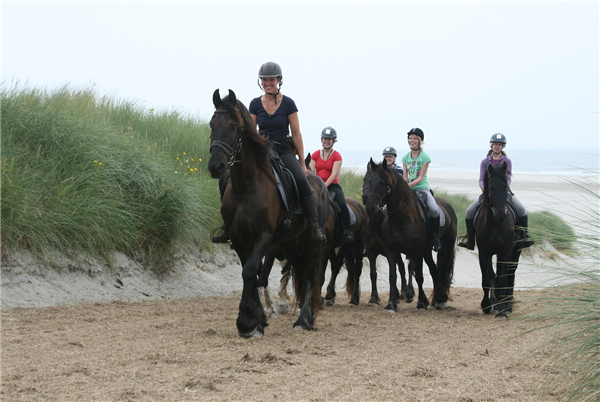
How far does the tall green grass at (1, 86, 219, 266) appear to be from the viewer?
26.4 feet

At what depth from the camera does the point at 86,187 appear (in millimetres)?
8969

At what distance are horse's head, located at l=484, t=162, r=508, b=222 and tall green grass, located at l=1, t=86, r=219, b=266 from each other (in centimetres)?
487

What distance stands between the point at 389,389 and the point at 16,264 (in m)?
5.63

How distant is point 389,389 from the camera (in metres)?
4.35

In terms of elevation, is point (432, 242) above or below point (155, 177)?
below

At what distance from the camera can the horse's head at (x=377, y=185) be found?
875cm

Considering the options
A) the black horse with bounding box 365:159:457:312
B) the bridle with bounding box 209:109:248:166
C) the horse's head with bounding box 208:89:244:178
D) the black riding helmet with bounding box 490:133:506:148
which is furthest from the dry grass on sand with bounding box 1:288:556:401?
the black riding helmet with bounding box 490:133:506:148

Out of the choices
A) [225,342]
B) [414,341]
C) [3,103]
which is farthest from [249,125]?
[3,103]

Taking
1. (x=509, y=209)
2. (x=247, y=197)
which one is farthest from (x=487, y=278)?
(x=247, y=197)

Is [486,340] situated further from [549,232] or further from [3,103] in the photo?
[3,103]

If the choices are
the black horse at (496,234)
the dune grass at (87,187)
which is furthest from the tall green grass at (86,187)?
the black horse at (496,234)

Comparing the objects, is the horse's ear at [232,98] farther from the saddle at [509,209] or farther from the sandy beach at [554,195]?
the saddle at [509,209]

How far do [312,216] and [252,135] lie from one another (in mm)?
1339

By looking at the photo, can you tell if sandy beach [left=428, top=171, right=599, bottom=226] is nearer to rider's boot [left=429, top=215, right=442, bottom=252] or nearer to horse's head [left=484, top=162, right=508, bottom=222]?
horse's head [left=484, top=162, right=508, bottom=222]
